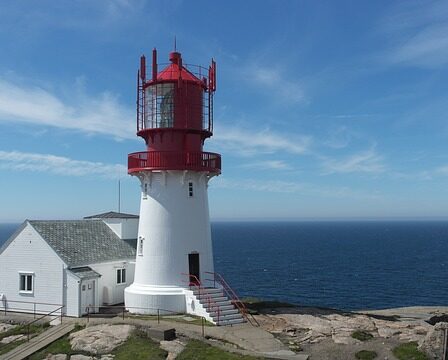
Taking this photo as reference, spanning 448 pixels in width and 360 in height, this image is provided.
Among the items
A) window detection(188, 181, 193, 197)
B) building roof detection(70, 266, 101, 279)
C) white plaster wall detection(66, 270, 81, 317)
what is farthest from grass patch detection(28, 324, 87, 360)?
window detection(188, 181, 193, 197)

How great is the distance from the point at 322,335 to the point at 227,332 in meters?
3.90

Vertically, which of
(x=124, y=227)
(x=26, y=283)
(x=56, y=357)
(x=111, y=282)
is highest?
(x=124, y=227)

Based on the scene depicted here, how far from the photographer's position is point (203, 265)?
26391mm

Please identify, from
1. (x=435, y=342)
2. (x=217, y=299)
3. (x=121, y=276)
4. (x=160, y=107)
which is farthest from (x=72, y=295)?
(x=435, y=342)

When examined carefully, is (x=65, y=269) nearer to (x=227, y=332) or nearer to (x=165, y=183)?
(x=165, y=183)

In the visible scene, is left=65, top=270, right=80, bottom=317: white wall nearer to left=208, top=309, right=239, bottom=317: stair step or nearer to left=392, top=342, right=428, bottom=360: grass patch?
left=208, top=309, right=239, bottom=317: stair step

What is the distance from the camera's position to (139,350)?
64.1 feet

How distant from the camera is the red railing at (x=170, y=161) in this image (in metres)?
25.6

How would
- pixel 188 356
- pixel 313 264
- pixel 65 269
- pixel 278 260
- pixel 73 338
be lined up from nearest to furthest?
pixel 188 356, pixel 73 338, pixel 65 269, pixel 313 264, pixel 278 260

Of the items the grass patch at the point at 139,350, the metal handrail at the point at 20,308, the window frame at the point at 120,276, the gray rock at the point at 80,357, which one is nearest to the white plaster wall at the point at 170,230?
the window frame at the point at 120,276

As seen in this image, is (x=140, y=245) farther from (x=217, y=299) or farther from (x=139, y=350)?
(x=139, y=350)

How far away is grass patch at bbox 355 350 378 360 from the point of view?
62.1 feet

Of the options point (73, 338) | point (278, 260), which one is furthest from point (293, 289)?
point (73, 338)

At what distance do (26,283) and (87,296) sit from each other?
3.58 meters
